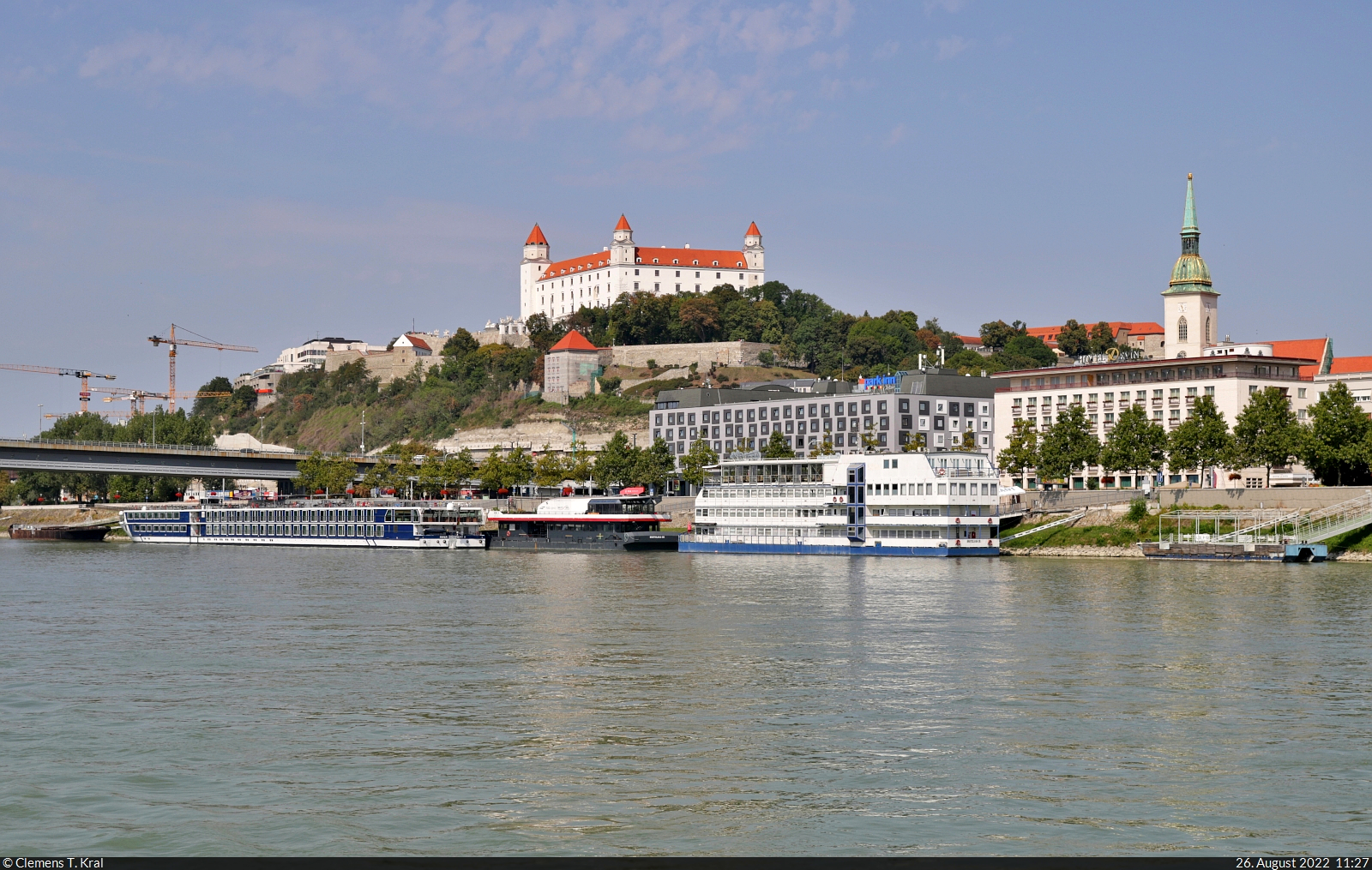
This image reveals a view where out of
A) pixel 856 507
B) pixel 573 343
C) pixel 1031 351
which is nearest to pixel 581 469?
pixel 856 507

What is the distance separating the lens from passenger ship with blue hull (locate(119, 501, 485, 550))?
371ft

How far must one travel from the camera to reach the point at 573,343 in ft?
613

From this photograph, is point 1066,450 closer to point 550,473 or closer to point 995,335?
point 550,473

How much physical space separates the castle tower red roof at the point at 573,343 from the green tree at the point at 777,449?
63.9 m

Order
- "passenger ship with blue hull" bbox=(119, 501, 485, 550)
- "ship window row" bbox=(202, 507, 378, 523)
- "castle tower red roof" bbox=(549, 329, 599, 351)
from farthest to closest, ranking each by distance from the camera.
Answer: "castle tower red roof" bbox=(549, 329, 599, 351) < "ship window row" bbox=(202, 507, 378, 523) < "passenger ship with blue hull" bbox=(119, 501, 485, 550)

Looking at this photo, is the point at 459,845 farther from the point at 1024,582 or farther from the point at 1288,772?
the point at 1024,582

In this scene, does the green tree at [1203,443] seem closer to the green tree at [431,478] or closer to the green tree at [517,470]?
the green tree at [517,470]

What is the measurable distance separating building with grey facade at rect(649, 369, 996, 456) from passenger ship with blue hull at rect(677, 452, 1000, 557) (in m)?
20.1

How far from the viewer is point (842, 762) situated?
79.4 ft

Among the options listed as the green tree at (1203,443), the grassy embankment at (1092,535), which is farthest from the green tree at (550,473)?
the green tree at (1203,443)

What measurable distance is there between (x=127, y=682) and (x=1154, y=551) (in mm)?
62796

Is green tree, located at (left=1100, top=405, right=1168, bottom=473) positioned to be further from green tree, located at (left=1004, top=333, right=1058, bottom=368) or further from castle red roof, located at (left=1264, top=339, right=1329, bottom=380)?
green tree, located at (left=1004, top=333, right=1058, bottom=368)

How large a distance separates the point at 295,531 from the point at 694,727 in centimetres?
9922

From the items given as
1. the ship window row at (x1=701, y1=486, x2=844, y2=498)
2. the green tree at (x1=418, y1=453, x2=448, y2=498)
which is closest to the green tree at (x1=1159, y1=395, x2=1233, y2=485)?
the ship window row at (x1=701, y1=486, x2=844, y2=498)
